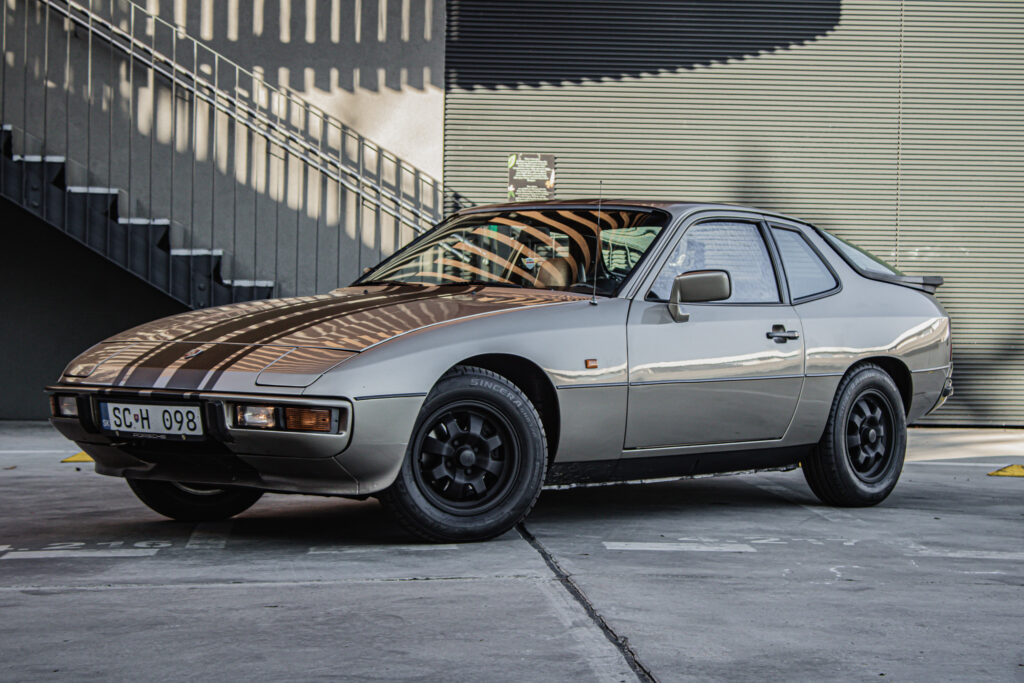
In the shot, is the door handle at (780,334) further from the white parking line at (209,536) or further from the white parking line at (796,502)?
the white parking line at (209,536)

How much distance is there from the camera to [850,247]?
6.70m

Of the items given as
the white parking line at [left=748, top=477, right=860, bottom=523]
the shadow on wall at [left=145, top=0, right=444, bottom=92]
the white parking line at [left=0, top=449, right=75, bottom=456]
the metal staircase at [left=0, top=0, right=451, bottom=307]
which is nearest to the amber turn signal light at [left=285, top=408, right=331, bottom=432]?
the white parking line at [left=748, top=477, right=860, bottom=523]

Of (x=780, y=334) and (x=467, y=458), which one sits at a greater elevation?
(x=780, y=334)

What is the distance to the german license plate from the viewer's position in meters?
4.58

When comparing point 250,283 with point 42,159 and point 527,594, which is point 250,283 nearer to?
point 42,159

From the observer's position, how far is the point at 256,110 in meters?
12.0

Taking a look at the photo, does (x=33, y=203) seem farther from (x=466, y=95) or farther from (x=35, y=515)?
(x=35, y=515)

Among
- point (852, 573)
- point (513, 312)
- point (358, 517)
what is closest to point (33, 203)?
point (358, 517)

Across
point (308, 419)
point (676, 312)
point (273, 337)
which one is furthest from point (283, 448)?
point (676, 312)

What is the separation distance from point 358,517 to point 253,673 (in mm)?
2616

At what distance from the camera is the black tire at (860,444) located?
20.4 ft

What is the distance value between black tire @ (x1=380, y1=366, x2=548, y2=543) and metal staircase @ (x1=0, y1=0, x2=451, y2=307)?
6.79m

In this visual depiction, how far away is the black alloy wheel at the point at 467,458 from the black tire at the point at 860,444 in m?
1.98

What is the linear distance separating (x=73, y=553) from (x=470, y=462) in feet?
4.83
